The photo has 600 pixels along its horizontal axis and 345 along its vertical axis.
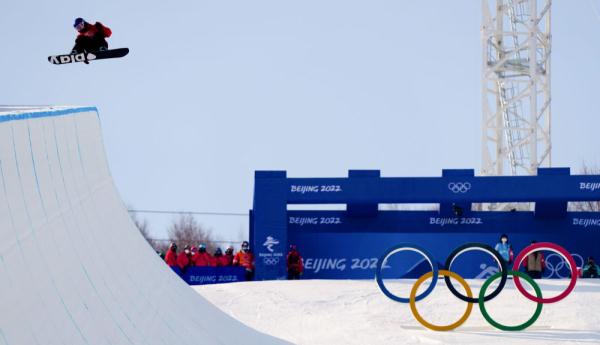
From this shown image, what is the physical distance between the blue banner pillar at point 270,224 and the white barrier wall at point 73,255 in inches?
498

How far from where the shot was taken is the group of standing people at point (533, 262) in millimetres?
22734

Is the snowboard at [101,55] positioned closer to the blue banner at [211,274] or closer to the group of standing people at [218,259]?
the blue banner at [211,274]

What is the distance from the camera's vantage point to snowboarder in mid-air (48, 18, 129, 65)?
15.9 meters

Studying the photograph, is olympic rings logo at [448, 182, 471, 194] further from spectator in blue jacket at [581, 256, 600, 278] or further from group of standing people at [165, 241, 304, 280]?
group of standing people at [165, 241, 304, 280]

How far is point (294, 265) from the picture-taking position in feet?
83.7

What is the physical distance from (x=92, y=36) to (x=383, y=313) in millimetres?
7671

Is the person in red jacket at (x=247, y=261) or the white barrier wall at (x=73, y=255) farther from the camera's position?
the person in red jacket at (x=247, y=261)

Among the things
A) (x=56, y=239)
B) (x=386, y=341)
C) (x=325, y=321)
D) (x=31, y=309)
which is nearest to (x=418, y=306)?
(x=325, y=321)

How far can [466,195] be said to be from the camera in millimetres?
27422

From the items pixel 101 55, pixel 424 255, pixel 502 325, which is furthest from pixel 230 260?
pixel 101 55

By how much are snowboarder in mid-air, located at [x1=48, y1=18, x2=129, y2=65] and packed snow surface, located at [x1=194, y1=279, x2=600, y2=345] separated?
547cm

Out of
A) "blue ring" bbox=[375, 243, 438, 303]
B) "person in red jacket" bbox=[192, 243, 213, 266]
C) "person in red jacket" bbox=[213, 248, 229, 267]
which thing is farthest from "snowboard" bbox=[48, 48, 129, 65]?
"person in red jacket" bbox=[213, 248, 229, 267]

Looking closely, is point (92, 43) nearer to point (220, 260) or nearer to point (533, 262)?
point (220, 260)

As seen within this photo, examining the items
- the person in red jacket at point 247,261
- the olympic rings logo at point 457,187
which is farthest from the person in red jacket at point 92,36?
the olympic rings logo at point 457,187
